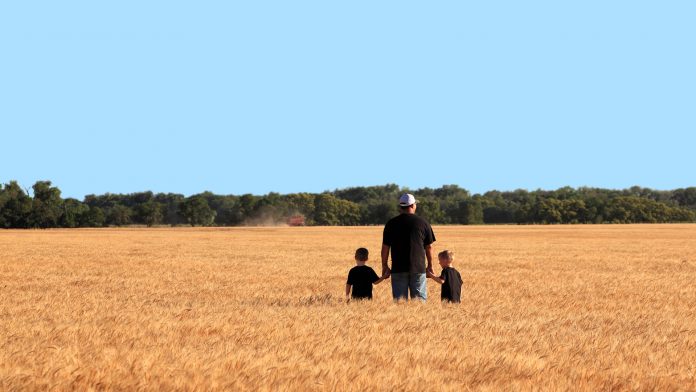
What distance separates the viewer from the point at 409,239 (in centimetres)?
1339

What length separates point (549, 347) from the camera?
9188mm

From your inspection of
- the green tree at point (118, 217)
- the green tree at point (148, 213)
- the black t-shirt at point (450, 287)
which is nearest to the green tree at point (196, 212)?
the green tree at point (148, 213)

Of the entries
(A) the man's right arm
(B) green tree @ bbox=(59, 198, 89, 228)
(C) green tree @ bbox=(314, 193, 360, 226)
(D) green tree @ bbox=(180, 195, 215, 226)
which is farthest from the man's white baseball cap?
(C) green tree @ bbox=(314, 193, 360, 226)

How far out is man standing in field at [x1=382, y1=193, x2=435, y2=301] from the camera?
43.7 ft

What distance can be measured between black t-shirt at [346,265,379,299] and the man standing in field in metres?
0.43

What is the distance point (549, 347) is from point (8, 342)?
5515 mm

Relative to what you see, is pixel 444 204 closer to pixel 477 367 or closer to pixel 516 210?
pixel 516 210

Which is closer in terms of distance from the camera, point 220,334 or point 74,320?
point 220,334

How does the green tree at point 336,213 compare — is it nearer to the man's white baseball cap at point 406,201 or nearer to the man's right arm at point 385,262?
the man's right arm at point 385,262

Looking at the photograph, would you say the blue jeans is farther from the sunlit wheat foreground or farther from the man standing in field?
the sunlit wheat foreground

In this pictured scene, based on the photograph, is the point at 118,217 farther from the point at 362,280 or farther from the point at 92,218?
the point at 362,280

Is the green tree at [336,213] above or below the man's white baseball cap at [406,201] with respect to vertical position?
above

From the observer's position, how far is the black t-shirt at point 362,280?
14086mm

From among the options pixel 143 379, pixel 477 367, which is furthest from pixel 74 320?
pixel 477 367
